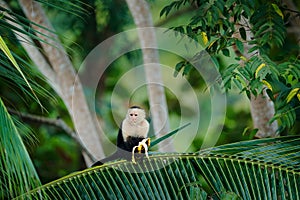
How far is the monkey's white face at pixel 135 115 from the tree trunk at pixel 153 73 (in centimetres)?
203

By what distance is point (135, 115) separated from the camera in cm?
310

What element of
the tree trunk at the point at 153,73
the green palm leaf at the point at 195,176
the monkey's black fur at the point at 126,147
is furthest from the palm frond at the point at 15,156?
the tree trunk at the point at 153,73

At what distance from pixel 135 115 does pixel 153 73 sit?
230 centimetres

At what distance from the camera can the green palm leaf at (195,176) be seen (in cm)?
295

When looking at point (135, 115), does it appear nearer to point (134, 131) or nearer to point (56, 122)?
point (134, 131)

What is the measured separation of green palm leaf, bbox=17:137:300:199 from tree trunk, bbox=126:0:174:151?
2.09m

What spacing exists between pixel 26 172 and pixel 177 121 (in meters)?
4.55

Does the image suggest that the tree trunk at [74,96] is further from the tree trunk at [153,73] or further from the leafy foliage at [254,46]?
the leafy foliage at [254,46]

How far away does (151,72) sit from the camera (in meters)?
5.36

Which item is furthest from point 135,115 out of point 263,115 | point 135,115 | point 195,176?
point 263,115

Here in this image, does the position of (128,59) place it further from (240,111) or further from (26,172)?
(26,172)

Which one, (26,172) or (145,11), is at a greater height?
(145,11)

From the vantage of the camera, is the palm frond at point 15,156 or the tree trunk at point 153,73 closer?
the palm frond at point 15,156

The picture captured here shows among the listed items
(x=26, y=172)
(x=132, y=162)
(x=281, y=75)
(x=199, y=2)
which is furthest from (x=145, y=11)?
(x=26, y=172)
